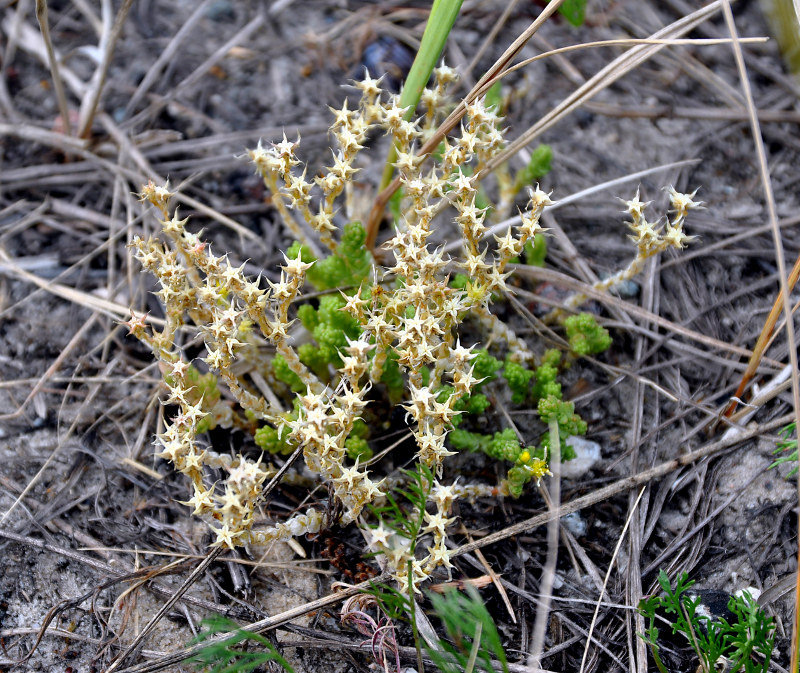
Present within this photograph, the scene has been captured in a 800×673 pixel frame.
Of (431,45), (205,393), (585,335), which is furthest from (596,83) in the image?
(205,393)

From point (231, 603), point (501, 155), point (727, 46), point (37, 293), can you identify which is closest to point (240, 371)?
point (231, 603)

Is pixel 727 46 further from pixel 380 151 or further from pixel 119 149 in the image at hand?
pixel 119 149

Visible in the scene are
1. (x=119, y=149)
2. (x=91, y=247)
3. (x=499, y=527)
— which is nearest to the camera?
(x=499, y=527)

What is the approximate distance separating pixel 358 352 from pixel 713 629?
1326 mm

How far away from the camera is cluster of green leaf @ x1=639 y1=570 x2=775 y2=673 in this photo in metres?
2.08

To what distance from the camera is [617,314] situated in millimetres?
3107

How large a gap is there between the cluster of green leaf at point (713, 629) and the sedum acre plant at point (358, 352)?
0.57m

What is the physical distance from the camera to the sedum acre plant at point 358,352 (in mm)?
2104

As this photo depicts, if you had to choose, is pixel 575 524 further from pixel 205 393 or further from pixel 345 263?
pixel 205 393

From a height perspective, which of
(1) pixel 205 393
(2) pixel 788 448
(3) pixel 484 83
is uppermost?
(3) pixel 484 83

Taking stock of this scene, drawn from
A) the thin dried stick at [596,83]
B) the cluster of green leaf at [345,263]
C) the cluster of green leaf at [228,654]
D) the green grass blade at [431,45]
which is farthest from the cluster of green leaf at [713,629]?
the green grass blade at [431,45]

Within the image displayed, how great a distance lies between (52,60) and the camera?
3.12 meters

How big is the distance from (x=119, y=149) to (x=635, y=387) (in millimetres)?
2753

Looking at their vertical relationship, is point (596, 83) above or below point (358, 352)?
above
